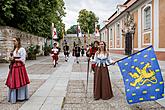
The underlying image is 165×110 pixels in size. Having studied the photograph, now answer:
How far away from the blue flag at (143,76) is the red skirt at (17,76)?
8.41ft

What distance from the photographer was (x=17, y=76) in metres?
6.88

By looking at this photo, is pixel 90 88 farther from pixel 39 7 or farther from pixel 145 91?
pixel 39 7

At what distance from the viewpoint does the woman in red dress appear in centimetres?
685

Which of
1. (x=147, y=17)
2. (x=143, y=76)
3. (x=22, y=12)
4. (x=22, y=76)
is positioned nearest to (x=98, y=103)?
(x=143, y=76)

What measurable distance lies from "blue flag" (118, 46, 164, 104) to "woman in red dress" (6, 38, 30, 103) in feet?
8.43

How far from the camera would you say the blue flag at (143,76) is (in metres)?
5.91

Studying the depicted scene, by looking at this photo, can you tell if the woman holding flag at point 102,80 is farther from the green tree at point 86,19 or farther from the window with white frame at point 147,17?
the green tree at point 86,19

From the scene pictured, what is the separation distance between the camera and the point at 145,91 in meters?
5.99

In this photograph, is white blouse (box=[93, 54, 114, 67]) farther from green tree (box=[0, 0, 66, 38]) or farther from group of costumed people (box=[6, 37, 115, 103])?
green tree (box=[0, 0, 66, 38])

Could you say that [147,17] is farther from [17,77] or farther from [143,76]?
[17,77]

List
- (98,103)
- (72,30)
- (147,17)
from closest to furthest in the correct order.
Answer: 1. (98,103)
2. (147,17)
3. (72,30)

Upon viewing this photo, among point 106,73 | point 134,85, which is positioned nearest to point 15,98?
point 106,73

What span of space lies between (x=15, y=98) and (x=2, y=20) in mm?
15780

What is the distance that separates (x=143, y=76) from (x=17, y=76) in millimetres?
3127
